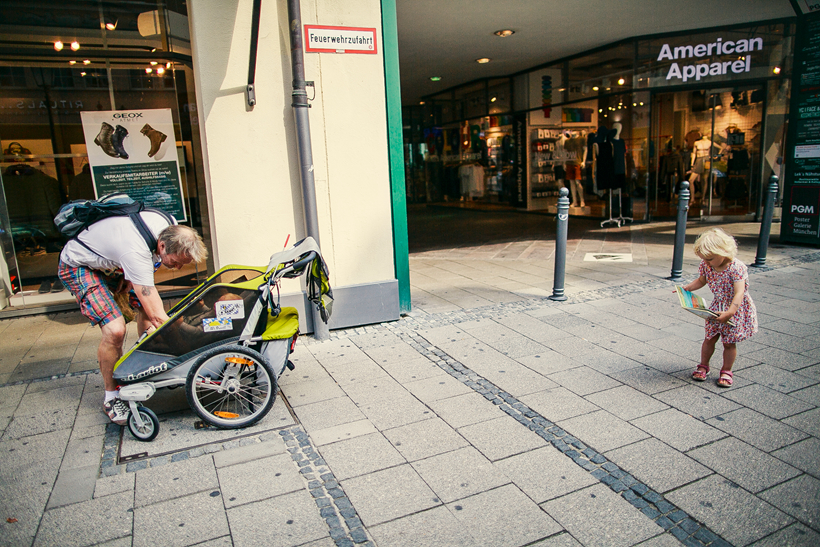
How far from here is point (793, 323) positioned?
5281 millimetres

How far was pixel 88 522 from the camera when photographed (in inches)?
107

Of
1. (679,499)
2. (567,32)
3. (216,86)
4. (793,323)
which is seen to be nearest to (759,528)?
(679,499)

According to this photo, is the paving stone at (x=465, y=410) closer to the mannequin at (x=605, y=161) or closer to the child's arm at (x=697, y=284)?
the child's arm at (x=697, y=284)

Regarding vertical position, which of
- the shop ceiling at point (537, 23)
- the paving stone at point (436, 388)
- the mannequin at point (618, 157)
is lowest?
the paving stone at point (436, 388)

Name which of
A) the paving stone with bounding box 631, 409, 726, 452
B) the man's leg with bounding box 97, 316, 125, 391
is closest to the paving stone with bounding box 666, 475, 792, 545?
the paving stone with bounding box 631, 409, 726, 452

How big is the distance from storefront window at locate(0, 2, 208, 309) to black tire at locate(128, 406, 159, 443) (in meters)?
3.73

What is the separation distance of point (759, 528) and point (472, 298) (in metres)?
4.37

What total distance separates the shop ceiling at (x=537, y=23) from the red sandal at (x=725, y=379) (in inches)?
251

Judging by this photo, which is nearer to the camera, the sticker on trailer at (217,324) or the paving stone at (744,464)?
the paving stone at (744,464)

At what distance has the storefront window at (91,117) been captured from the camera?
6504 millimetres

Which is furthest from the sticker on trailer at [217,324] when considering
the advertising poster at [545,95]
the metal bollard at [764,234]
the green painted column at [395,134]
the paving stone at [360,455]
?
the advertising poster at [545,95]

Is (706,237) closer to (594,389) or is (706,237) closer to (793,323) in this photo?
(594,389)

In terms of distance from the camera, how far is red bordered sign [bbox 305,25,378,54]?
5.11 m

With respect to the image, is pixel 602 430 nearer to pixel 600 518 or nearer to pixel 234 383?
pixel 600 518
